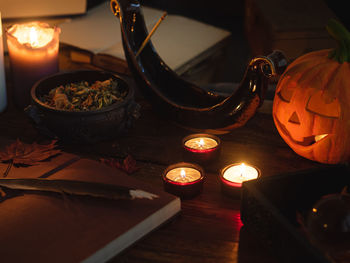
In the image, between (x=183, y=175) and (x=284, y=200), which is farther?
(x=183, y=175)

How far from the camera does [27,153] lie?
3.39ft

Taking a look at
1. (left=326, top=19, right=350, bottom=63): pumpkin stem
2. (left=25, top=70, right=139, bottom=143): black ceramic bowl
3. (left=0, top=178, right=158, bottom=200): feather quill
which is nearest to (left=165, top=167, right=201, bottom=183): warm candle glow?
(left=0, top=178, right=158, bottom=200): feather quill

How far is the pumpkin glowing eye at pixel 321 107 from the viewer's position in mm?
1009

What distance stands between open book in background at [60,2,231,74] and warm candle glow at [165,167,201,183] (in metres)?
0.59

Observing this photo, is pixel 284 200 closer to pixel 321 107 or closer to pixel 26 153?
pixel 321 107

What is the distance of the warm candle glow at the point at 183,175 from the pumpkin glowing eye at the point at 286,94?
27 cm

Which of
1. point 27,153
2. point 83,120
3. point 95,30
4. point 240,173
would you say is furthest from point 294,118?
point 95,30

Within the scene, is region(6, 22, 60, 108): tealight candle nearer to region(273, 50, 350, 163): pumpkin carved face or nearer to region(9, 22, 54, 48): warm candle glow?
region(9, 22, 54, 48): warm candle glow

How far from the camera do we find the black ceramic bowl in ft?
3.53

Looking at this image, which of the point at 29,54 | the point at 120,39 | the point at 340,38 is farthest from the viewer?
the point at 120,39

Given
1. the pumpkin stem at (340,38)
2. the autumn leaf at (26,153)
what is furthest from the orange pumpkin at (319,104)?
the autumn leaf at (26,153)

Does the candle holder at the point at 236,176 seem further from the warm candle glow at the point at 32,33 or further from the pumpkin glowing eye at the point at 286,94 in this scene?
the warm candle glow at the point at 32,33

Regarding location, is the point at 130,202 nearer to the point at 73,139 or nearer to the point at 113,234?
the point at 113,234

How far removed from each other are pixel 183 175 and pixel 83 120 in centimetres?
27
